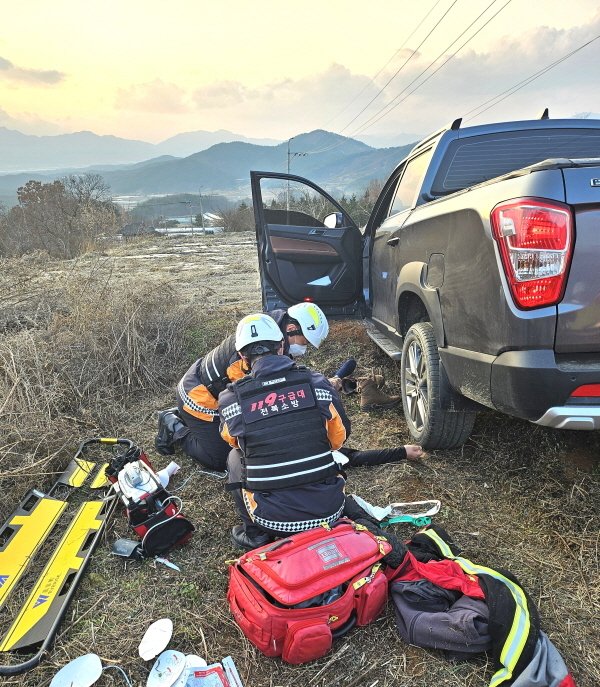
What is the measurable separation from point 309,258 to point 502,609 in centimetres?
369

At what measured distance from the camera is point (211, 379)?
324 centimetres

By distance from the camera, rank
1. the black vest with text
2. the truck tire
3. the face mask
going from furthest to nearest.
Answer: the face mask → the truck tire → the black vest with text

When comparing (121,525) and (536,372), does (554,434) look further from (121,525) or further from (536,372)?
(121,525)

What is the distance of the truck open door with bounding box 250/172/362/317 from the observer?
4.79m

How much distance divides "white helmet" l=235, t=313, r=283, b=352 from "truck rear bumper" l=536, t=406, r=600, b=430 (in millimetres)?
1328

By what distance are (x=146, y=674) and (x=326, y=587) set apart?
79 cm

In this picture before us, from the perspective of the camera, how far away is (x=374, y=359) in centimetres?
501

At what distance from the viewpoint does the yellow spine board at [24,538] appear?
7.73ft

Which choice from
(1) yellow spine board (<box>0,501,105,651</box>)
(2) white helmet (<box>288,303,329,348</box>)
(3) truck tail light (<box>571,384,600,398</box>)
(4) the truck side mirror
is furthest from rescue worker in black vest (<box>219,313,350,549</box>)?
(4) the truck side mirror

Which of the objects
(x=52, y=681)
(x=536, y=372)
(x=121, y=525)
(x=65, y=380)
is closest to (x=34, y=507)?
(x=121, y=525)

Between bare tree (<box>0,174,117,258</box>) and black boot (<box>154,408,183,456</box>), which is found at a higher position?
bare tree (<box>0,174,117,258</box>)

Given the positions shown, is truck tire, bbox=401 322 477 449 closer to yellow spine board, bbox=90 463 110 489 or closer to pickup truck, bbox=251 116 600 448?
pickup truck, bbox=251 116 600 448

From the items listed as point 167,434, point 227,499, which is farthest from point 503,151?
point 167,434

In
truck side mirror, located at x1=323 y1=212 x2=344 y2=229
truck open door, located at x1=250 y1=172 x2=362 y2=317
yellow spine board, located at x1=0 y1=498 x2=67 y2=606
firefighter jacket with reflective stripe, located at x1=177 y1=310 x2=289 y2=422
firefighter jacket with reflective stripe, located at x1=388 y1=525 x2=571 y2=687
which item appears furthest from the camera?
truck open door, located at x1=250 y1=172 x2=362 y2=317
